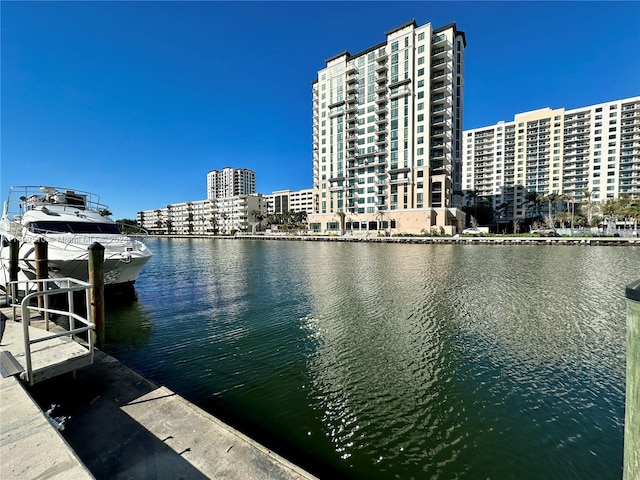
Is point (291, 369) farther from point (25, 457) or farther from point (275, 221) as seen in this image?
point (275, 221)

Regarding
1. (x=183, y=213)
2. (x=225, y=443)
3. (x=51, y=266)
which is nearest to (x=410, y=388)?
(x=225, y=443)

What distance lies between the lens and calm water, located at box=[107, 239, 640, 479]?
489cm

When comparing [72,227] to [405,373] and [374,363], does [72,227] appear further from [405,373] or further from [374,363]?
[405,373]

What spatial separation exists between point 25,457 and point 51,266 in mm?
13471

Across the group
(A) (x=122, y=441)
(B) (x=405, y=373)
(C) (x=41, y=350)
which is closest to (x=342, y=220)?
(B) (x=405, y=373)

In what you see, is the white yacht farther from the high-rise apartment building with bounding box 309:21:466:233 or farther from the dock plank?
the high-rise apartment building with bounding box 309:21:466:233

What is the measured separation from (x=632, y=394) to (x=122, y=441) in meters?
5.53

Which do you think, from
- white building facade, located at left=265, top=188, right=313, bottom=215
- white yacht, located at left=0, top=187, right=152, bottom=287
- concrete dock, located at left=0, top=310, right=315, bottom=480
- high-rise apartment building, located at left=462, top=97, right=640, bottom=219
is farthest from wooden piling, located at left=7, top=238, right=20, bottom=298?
white building facade, located at left=265, top=188, right=313, bottom=215

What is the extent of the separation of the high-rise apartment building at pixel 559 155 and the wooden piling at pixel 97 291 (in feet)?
367

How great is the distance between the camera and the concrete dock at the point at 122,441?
3025mm

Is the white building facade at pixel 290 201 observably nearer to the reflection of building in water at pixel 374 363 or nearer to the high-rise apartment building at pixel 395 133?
the high-rise apartment building at pixel 395 133

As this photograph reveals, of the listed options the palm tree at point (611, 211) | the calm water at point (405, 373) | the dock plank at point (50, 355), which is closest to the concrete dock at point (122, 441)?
the dock plank at point (50, 355)

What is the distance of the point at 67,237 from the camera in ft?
46.3

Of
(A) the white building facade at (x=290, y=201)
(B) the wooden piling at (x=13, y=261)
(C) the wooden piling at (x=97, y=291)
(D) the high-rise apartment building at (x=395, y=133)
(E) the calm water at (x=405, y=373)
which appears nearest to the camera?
(E) the calm water at (x=405, y=373)
